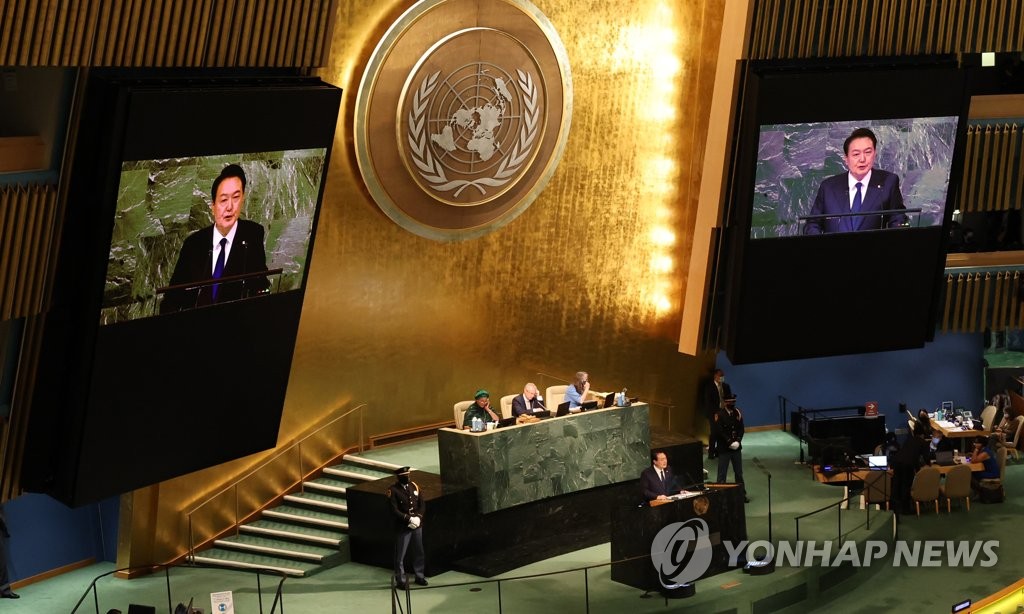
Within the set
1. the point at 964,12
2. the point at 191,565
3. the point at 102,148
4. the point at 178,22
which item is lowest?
the point at 191,565

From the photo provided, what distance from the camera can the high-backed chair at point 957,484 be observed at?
18.4m

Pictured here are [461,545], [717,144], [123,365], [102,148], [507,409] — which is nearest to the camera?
[102,148]

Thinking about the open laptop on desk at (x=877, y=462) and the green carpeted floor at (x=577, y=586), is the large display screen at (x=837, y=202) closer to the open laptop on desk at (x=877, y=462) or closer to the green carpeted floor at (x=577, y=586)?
the open laptop on desk at (x=877, y=462)

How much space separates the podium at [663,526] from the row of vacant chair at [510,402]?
2.49 metres

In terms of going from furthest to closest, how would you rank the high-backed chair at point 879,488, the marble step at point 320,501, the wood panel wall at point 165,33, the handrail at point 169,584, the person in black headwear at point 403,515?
the high-backed chair at point 879,488
the marble step at point 320,501
the person in black headwear at point 403,515
the handrail at point 169,584
the wood panel wall at point 165,33

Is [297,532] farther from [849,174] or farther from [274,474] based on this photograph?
[849,174]

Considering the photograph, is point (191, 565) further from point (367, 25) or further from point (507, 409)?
point (367, 25)

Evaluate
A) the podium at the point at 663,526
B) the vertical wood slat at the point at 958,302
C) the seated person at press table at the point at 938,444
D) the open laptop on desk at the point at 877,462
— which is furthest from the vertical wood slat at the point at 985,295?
the podium at the point at 663,526

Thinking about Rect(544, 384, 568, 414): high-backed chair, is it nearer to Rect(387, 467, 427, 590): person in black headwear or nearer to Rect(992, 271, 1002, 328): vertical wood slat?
Rect(387, 467, 427, 590): person in black headwear

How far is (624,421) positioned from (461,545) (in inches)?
93.5

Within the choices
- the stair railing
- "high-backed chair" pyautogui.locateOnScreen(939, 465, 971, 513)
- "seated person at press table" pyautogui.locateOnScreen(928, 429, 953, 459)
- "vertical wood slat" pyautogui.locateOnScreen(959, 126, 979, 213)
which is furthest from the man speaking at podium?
"vertical wood slat" pyautogui.locateOnScreen(959, 126, 979, 213)

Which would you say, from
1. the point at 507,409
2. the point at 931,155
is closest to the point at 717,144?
the point at 931,155

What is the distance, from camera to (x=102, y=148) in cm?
1273

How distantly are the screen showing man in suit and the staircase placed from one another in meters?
5.36
